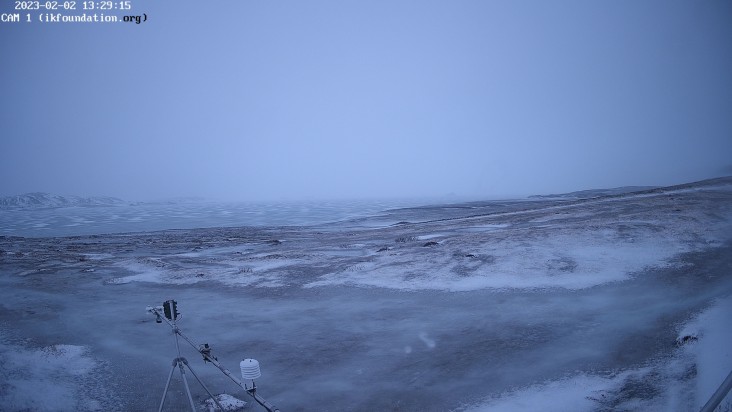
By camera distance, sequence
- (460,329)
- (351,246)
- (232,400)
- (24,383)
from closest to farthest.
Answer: (232,400) → (24,383) → (460,329) → (351,246)

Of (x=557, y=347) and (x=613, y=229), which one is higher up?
(x=613, y=229)

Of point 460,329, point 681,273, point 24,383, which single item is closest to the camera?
point 24,383

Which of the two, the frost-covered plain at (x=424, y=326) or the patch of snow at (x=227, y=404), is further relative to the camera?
the frost-covered plain at (x=424, y=326)

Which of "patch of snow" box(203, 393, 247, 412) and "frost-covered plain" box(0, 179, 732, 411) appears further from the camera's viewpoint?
"frost-covered plain" box(0, 179, 732, 411)

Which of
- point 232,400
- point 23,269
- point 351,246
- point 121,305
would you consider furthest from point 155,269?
point 232,400

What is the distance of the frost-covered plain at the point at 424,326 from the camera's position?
870 centimetres

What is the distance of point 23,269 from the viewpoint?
26.6 m

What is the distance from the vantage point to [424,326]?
42.4 feet

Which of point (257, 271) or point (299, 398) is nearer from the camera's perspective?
point (299, 398)

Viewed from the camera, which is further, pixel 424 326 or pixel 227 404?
pixel 424 326

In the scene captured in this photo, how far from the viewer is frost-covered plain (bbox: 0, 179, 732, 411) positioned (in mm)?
8695

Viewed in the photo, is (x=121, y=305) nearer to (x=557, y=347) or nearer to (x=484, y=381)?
(x=484, y=381)

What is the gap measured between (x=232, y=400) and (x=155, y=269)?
20897mm

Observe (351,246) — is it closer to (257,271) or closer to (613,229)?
(257,271)
